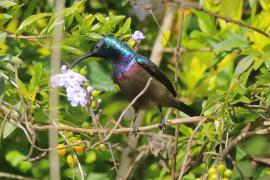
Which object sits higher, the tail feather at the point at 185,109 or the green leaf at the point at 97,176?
the tail feather at the point at 185,109

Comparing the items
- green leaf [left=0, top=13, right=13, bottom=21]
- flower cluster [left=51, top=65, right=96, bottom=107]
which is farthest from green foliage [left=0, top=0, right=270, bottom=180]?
flower cluster [left=51, top=65, right=96, bottom=107]

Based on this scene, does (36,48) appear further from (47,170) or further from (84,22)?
(84,22)

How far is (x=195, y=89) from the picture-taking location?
5102mm

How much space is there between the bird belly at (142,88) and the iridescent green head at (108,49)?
126mm

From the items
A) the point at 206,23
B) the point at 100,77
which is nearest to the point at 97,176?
the point at 100,77

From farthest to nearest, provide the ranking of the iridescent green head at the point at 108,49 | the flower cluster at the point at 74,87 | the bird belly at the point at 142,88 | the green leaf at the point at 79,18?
1. the bird belly at the point at 142,88
2. the iridescent green head at the point at 108,49
3. the green leaf at the point at 79,18
4. the flower cluster at the point at 74,87

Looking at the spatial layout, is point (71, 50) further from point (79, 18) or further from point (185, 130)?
point (185, 130)

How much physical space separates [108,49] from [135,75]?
0.26 m

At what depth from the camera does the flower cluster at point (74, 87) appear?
3.28 metres

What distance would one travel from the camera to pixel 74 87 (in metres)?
3.34

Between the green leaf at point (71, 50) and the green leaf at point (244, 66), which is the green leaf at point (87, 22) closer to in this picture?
the green leaf at point (71, 50)

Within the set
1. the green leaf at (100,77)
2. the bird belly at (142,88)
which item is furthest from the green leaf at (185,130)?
the green leaf at (100,77)

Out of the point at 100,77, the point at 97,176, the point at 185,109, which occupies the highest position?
the point at 100,77

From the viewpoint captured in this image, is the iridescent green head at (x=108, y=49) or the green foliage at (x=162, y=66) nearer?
the green foliage at (x=162, y=66)
